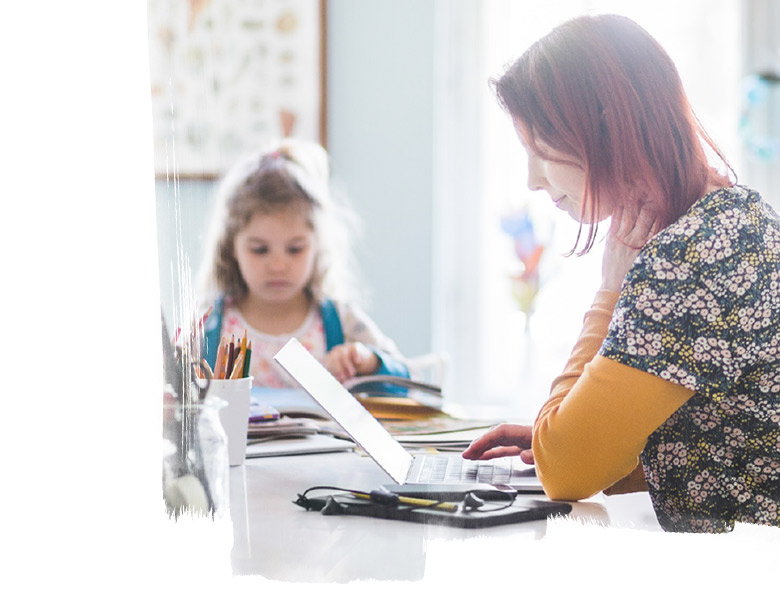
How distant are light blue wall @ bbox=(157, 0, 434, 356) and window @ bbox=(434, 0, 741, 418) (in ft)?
0.16

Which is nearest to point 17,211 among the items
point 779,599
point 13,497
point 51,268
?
point 51,268

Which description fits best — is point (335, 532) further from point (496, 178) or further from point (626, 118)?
point (496, 178)

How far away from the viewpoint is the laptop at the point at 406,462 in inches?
26.7

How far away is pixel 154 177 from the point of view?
1.40 feet

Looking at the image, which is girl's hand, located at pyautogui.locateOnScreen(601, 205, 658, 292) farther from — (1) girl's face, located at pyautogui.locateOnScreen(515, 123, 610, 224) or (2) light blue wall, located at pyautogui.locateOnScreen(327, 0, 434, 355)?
(2) light blue wall, located at pyautogui.locateOnScreen(327, 0, 434, 355)

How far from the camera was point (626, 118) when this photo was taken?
681mm

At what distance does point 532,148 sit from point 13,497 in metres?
0.50

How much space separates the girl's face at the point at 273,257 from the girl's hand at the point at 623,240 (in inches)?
45.8

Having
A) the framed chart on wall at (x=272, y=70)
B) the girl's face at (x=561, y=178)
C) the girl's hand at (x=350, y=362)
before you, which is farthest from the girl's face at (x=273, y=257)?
the girl's face at (x=561, y=178)

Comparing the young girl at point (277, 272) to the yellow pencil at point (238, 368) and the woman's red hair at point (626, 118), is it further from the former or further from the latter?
the woman's red hair at point (626, 118)

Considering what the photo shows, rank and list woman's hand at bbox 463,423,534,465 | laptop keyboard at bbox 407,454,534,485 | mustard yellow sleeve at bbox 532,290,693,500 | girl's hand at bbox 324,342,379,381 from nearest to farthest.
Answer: mustard yellow sleeve at bbox 532,290,693,500, laptop keyboard at bbox 407,454,534,485, woman's hand at bbox 463,423,534,465, girl's hand at bbox 324,342,379,381

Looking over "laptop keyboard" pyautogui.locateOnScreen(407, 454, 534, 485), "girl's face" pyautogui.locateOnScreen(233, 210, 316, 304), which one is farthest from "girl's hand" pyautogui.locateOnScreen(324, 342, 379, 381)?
"laptop keyboard" pyautogui.locateOnScreen(407, 454, 534, 485)

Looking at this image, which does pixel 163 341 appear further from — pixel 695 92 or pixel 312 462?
pixel 695 92

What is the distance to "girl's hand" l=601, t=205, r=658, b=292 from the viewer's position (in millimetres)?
693
